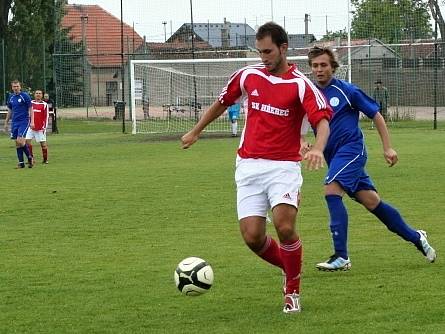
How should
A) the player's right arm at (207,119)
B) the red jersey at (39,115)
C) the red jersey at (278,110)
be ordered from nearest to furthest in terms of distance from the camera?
1. the red jersey at (278,110)
2. the player's right arm at (207,119)
3. the red jersey at (39,115)

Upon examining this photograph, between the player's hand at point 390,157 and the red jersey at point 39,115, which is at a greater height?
the player's hand at point 390,157

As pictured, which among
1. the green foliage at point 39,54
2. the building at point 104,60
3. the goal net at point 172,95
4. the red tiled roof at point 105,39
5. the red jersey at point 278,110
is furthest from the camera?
the red tiled roof at point 105,39

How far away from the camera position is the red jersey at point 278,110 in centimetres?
657

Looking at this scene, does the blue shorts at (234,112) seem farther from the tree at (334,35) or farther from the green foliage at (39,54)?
the tree at (334,35)

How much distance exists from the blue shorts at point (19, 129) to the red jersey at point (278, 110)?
1570 cm

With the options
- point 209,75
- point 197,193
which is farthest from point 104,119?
point 197,193

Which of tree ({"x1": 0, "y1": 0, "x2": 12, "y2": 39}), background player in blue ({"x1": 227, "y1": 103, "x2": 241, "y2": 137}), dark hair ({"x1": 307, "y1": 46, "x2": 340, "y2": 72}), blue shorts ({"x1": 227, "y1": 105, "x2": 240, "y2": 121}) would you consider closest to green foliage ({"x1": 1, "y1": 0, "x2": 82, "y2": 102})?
tree ({"x1": 0, "y1": 0, "x2": 12, "y2": 39})

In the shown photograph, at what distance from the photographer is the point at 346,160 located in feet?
27.2

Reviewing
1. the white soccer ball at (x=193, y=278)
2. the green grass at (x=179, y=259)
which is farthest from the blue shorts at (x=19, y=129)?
the white soccer ball at (x=193, y=278)

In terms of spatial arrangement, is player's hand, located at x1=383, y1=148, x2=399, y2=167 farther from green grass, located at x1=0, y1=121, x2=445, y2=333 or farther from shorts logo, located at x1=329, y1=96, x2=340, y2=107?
green grass, located at x1=0, y1=121, x2=445, y2=333

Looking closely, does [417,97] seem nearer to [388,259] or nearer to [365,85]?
[365,85]

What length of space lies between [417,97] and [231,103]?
37170 millimetres

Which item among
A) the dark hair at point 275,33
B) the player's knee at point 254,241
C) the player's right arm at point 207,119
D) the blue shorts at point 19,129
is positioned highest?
the dark hair at point 275,33

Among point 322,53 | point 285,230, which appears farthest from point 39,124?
point 285,230
